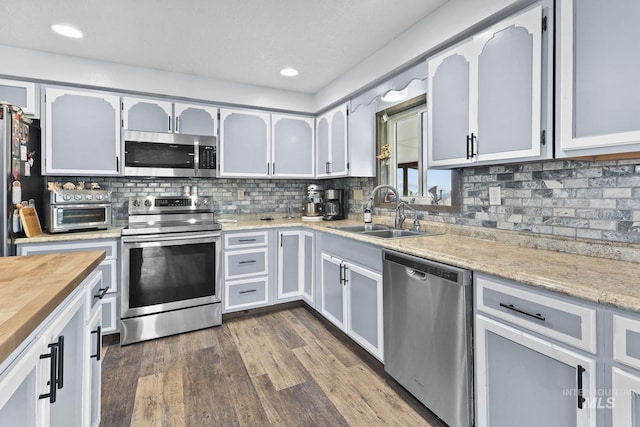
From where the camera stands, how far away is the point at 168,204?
3035 millimetres

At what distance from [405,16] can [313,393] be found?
2524 millimetres

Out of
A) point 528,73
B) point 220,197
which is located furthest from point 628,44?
point 220,197

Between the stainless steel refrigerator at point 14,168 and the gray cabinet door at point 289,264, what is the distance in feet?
6.58

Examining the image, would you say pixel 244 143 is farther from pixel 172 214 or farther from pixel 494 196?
pixel 494 196

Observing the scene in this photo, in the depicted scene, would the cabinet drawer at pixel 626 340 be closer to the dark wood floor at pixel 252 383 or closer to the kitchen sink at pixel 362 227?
the dark wood floor at pixel 252 383

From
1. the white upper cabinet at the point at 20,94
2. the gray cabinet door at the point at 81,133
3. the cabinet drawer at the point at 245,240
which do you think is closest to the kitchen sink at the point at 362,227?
the cabinet drawer at the point at 245,240

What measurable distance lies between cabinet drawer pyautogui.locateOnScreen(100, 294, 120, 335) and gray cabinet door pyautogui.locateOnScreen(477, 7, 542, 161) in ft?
9.57

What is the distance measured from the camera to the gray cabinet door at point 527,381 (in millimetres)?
1050

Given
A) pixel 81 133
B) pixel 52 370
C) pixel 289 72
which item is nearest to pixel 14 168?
→ pixel 81 133

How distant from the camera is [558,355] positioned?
1.10 meters

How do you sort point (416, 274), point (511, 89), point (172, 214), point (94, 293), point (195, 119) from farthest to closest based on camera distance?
point (195, 119) < point (172, 214) < point (416, 274) < point (511, 89) < point (94, 293)

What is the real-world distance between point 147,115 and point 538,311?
3312mm

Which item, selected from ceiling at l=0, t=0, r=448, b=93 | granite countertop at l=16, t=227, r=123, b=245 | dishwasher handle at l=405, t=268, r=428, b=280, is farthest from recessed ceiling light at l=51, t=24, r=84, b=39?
dishwasher handle at l=405, t=268, r=428, b=280

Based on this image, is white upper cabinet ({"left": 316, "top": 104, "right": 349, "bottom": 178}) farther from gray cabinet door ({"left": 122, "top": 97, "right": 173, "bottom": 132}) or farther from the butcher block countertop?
the butcher block countertop
